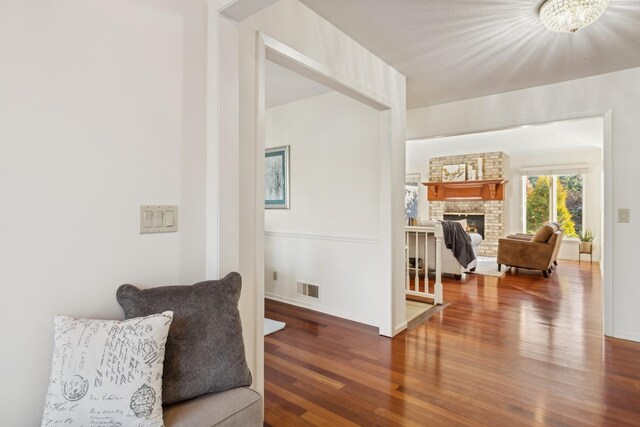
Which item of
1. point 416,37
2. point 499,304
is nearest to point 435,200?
point 499,304

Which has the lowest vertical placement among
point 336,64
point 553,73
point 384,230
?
point 384,230

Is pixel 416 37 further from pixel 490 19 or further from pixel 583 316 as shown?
pixel 583 316

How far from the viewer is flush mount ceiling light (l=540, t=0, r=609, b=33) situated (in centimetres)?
190

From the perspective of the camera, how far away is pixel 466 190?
8.45 metres

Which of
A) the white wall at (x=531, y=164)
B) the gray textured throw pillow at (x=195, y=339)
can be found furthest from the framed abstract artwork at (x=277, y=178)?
the white wall at (x=531, y=164)

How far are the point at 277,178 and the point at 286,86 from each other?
3.78 ft

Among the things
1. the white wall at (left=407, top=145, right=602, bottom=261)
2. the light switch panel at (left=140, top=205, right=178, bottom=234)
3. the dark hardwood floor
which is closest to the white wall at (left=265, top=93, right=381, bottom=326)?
the dark hardwood floor

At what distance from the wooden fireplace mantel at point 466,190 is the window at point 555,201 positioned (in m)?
0.68

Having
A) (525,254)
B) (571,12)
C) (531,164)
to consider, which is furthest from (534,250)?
(571,12)

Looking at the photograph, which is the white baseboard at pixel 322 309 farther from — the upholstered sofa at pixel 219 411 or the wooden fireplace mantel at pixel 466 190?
the wooden fireplace mantel at pixel 466 190

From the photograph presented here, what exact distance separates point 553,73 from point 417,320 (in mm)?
2693

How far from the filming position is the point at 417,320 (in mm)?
3545

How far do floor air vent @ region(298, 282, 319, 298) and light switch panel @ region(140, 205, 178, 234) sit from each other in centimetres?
254

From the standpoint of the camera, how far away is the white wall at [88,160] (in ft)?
3.68
